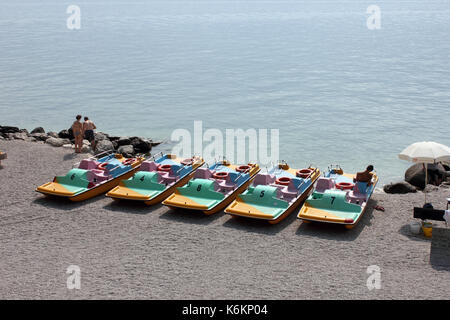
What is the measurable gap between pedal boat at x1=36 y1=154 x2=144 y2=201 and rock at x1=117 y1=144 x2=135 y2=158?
18.4 ft

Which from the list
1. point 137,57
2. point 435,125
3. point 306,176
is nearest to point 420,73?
point 435,125

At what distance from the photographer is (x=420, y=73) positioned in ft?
171

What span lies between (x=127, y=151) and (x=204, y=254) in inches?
531

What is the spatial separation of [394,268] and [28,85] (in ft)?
147

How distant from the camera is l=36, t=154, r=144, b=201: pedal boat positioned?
1780 centimetres

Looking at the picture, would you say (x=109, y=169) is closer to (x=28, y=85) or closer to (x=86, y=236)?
(x=86, y=236)

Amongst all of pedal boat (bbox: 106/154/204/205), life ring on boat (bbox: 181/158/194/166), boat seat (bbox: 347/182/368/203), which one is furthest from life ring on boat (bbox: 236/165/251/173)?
boat seat (bbox: 347/182/368/203)

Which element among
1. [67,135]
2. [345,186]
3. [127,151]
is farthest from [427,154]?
[67,135]

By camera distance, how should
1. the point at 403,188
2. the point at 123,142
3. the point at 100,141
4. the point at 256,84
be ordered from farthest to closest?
the point at 256,84 → the point at 123,142 → the point at 100,141 → the point at 403,188

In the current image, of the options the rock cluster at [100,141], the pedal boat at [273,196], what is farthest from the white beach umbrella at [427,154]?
the rock cluster at [100,141]

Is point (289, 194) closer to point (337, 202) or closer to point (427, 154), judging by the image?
point (337, 202)

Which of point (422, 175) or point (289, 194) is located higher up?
point (289, 194)

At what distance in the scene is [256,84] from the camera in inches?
1925

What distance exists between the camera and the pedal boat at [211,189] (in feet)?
54.4
